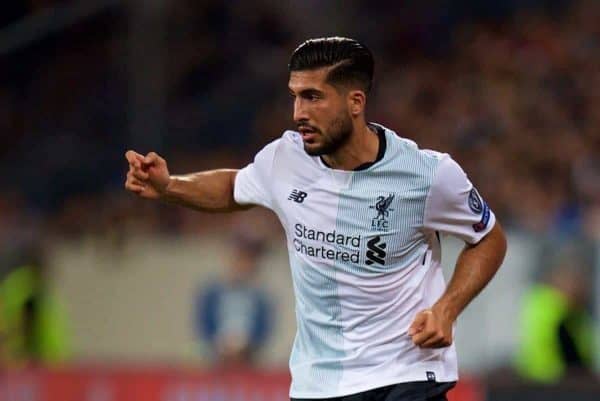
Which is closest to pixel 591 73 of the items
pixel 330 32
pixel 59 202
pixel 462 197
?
pixel 330 32

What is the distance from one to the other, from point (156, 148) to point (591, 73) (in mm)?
3461

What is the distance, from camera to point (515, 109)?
12578 mm

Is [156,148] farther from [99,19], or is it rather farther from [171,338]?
[99,19]

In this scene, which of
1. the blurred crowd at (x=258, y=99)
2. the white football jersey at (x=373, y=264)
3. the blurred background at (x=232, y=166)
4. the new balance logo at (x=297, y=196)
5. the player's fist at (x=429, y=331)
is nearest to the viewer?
the player's fist at (x=429, y=331)

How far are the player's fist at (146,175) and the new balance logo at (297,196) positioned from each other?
46 centimetres

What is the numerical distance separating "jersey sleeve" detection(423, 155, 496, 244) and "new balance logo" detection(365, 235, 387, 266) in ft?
0.57

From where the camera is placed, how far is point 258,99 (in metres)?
14.8

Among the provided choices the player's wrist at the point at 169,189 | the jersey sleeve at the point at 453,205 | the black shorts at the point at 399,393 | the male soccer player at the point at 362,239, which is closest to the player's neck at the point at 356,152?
the male soccer player at the point at 362,239

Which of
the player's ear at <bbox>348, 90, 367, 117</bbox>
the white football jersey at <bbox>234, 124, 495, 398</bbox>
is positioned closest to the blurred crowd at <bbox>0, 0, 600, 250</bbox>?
the white football jersey at <bbox>234, 124, 495, 398</bbox>

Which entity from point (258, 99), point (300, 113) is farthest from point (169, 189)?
point (258, 99)

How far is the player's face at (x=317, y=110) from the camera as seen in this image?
18.0ft

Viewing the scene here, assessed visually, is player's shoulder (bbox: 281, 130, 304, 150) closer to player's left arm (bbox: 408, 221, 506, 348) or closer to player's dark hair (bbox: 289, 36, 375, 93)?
player's dark hair (bbox: 289, 36, 375, 93)

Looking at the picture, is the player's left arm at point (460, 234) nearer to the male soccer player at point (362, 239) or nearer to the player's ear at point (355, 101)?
the male soccer player at point (362, 239)

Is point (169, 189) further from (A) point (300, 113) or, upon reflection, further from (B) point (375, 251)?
(B) point (375, 251)
